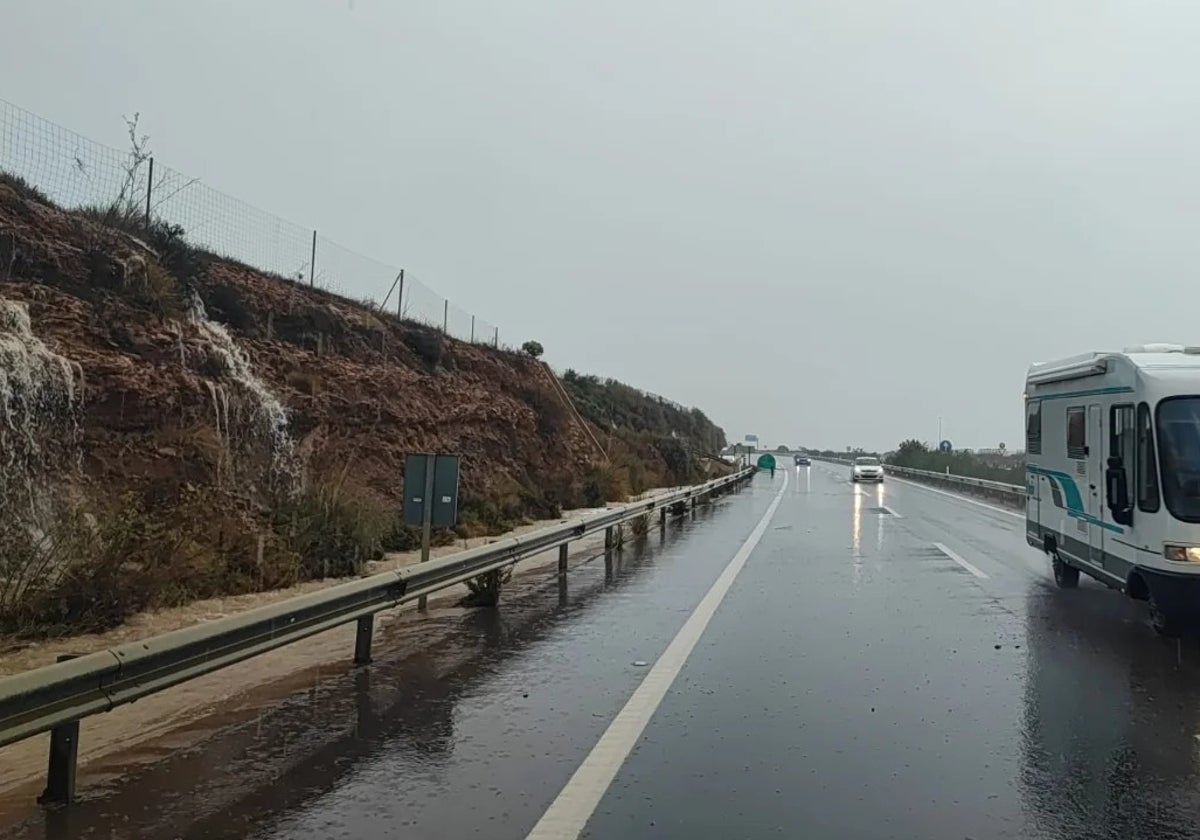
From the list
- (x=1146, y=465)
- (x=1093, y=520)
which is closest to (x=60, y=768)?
(x=1146, y=465)

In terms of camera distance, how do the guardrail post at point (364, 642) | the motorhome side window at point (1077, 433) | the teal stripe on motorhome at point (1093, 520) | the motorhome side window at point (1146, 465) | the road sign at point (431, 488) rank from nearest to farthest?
the guardrail post at point (364, 642), the motorhome side window at point (1146, 465), the teal stripe on motorhome at point (1093, 520), the road sign at point (431, 488), the motorhome side window at point (1077, 433)

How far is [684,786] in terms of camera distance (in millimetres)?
5262

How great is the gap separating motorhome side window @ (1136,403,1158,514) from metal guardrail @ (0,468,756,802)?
22.1 ft

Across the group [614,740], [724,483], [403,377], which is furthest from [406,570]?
[724,483]

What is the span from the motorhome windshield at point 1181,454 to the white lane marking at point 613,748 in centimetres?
462

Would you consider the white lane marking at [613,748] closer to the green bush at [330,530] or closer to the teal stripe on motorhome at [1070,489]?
the teal stripe on motorhome at [1070,489]

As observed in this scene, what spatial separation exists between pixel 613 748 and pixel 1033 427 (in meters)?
10.0

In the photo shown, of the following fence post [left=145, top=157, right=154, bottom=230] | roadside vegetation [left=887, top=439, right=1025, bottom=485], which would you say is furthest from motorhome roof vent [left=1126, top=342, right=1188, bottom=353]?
roadside vegetation [left=887, top=439, right=1025, bottom=485]

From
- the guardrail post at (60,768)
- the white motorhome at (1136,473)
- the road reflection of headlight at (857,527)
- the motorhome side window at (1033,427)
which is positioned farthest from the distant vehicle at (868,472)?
the guardrail post at (60,768)

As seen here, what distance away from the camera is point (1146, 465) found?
916 cm

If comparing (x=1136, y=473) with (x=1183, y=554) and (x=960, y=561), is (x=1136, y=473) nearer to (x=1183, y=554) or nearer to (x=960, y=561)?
(x=1183, y=554)

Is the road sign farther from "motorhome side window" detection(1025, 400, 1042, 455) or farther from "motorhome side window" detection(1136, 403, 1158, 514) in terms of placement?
"motorhome side window" detection(1025, 400, 1042, 455)

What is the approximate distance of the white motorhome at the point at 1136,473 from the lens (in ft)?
29.0

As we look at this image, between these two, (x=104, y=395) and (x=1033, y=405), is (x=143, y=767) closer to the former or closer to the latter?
(x=104, y=395)
